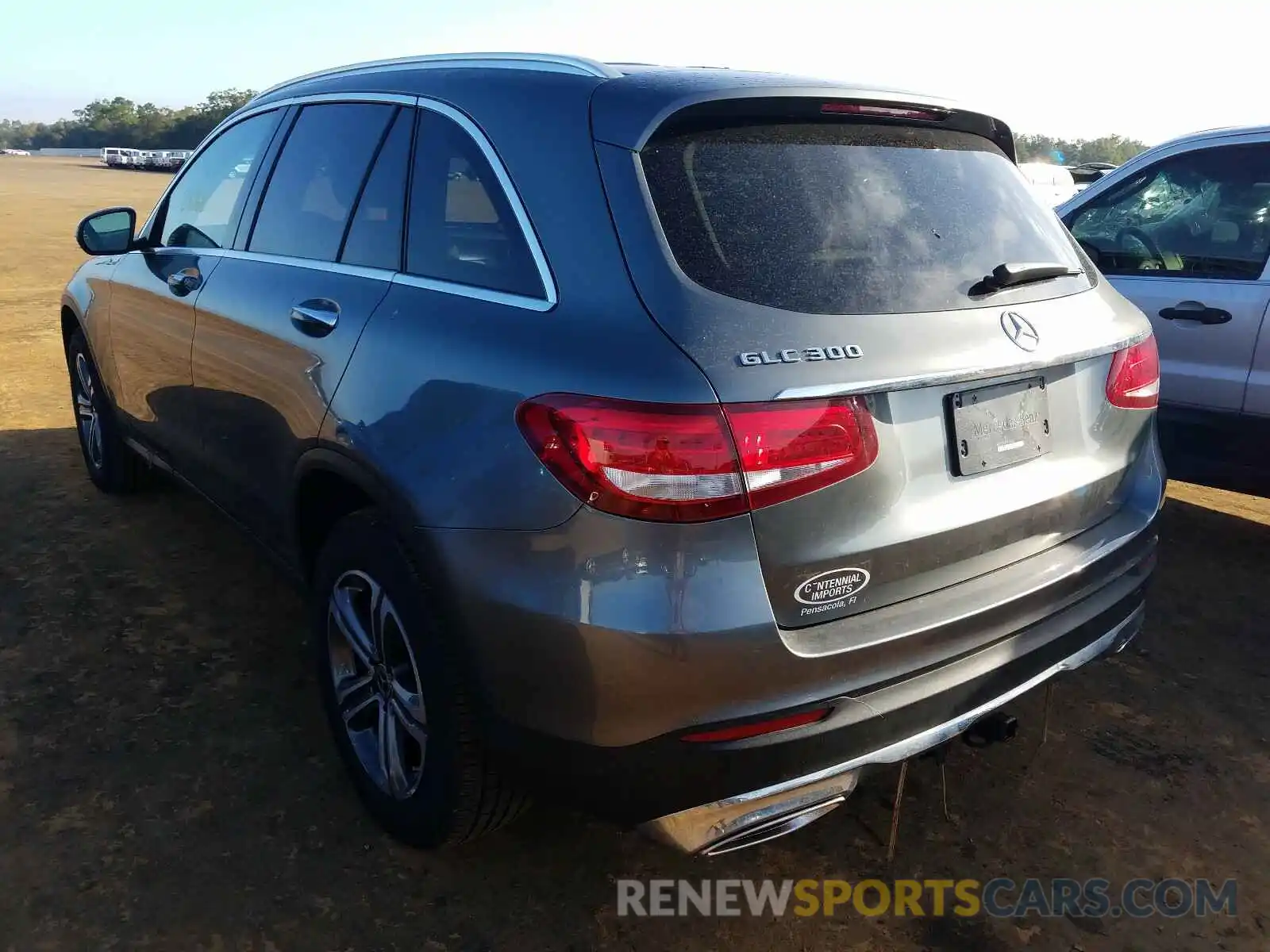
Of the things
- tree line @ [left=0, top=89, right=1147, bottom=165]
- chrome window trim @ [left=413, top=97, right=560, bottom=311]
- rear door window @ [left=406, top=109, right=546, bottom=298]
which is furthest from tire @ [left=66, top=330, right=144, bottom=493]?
tree line @ [left=0, top=89, right=1147, bottom=165]

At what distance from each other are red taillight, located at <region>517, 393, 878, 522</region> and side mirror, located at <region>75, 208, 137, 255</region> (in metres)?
2.94

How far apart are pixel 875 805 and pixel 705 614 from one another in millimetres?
1232

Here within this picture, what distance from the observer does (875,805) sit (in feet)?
8.86

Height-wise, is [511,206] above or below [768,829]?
above

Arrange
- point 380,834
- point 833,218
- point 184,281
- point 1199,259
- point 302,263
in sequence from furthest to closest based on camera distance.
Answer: point 1199,259
point 184,281
point 302,263
point 380,834
point 833,218

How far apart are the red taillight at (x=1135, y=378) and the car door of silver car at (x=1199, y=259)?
1735 millimetres

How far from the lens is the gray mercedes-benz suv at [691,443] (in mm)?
1796

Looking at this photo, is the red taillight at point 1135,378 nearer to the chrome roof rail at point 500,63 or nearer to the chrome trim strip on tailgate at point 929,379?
the chrome trim strip on tailgate at point 929,379

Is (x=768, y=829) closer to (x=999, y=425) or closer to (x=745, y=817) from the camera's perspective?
(x=745, y=817)

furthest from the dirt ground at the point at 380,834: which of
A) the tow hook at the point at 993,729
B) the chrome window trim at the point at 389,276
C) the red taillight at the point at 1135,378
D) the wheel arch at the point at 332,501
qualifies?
the chrome window trim at the point at 389,276

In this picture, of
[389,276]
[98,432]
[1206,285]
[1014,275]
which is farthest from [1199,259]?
[98,432]

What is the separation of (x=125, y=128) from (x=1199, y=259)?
110m

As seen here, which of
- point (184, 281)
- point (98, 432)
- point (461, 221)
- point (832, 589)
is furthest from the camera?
point (98, 432)

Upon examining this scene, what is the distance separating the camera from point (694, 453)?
1.75 m
